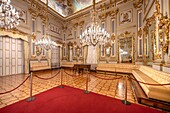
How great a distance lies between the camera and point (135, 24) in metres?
7.55

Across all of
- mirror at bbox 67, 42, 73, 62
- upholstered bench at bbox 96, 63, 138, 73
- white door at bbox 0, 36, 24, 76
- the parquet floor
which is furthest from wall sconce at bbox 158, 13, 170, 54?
white door at bbox 0, 36, 24, 76

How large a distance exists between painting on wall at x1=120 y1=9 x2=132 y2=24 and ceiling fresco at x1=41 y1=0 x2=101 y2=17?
3.84m

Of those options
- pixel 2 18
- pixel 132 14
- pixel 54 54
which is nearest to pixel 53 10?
pixel 54 54

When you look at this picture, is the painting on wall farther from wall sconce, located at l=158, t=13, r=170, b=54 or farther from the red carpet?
the red carpet

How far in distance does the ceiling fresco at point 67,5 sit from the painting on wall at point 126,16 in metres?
3.84

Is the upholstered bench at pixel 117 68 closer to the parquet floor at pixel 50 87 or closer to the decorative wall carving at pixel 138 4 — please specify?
the parquet floor at pixel 50 87

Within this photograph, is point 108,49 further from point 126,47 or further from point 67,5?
point 67,5

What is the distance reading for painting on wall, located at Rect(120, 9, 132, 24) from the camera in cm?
785

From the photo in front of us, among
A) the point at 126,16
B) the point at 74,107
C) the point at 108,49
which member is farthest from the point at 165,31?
the point at 108,49

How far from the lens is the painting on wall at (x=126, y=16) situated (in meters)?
7.85

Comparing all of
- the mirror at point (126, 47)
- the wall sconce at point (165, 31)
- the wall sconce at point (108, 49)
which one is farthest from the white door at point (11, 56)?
the wall sconce at point (165, 31)

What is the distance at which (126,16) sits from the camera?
314 inches

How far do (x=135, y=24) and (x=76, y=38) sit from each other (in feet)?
21.8

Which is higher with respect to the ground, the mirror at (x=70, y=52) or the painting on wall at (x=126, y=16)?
the painting on wall at (x=126, y=16)
